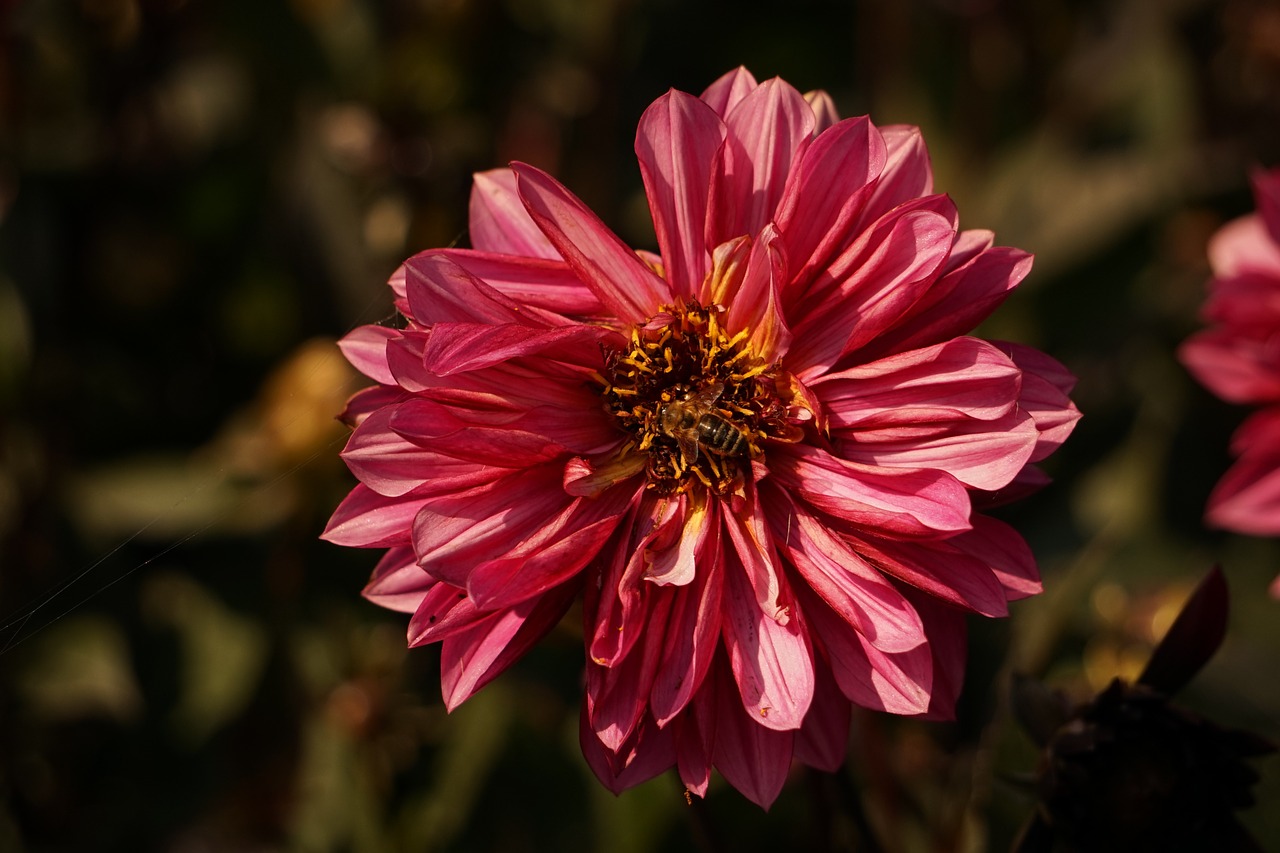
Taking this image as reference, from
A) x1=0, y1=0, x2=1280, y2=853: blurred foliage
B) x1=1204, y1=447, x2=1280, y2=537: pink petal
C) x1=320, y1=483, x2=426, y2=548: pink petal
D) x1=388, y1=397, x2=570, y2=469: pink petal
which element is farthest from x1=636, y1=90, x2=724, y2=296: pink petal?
x1=1204, y1=447, x2=1280, y2=537: pink petal

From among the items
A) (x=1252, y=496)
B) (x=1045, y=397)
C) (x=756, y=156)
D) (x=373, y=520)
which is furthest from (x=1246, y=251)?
(x=373, y=520)

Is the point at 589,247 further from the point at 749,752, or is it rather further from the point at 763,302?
the point at 749,752

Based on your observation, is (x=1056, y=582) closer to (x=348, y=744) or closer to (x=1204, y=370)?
(x=1204, y=370)

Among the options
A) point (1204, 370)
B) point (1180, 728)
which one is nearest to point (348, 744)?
point (1180, 728)

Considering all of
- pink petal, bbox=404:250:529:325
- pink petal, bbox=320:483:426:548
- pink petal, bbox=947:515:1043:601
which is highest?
pink petal, bbox=404:250:529:325

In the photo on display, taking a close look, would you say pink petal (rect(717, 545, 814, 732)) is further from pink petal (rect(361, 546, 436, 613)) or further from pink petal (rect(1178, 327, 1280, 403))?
pink petal (rect(1178, 327, 1280, 403))

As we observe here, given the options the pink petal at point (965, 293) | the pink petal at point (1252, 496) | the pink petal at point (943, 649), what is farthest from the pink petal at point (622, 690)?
the pink petal at point (1252, 496)
